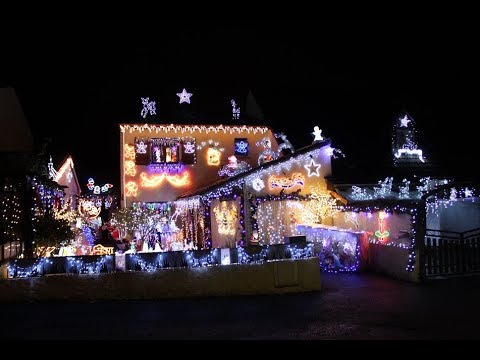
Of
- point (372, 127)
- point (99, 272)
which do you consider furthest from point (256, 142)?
point (99, 272)

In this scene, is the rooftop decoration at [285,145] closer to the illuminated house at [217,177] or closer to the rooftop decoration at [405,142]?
the illuminated house at [217,177]

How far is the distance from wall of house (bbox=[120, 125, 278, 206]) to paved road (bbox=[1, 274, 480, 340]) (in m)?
10.9

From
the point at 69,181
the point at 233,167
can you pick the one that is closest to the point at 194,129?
the point at 233,167

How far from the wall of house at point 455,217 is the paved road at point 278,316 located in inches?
275

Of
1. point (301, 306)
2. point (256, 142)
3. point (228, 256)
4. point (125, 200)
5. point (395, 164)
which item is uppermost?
point (256, 142)

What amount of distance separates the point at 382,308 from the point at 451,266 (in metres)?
4.72

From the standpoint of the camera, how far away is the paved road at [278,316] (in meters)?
7.69

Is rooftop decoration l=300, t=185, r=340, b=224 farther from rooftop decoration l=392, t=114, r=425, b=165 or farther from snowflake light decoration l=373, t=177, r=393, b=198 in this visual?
rooftop decoration l=392, t=114, r=425, b=165

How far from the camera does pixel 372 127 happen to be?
22328 millimetres

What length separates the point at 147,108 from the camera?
21.8 m

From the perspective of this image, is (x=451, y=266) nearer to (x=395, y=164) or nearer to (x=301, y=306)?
(x=301, y=306)

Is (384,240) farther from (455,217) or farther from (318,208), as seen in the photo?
(455,217)

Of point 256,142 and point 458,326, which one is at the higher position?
point 256,142

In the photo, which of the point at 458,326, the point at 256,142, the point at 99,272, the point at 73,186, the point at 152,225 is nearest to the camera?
the point at 458,326
